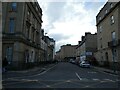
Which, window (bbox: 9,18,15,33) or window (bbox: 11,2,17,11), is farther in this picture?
window (bbox: 11,2,17,11)

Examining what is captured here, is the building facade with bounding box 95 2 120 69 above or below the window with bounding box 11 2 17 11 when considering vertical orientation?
below

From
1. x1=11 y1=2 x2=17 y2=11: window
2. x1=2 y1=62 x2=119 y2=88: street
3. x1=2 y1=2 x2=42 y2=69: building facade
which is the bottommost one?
x1=2 y1=62 x2=119 y2=88: street

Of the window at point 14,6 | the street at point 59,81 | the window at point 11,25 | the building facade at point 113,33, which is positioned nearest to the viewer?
the street at point 59,81

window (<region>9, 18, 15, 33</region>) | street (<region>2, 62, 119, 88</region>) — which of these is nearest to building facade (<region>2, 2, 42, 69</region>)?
window (<region>9, 18, 15, 33</region>)

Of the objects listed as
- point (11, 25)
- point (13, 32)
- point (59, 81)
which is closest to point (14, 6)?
point (11, 25)

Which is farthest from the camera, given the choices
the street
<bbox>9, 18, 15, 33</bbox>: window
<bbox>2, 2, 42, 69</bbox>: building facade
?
<bbox>9, 18, 15, 33</bbox>: window

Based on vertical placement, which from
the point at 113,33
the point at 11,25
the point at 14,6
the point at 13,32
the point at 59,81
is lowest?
the point at 59,81

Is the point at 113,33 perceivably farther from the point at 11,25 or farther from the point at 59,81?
the point at 59,81

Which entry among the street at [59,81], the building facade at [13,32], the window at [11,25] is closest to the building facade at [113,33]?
the street at [59,81]

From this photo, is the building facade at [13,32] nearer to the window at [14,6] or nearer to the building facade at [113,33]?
the window at [14,6]

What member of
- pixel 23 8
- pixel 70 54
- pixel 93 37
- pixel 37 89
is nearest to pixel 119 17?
pixel 23 8

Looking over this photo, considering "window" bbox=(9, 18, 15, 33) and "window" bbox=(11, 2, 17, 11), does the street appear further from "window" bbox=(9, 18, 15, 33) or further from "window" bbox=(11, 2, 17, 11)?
"window" bbox=(11, 2, 17, 11)

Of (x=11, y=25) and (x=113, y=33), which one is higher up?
(x=11, y=25)

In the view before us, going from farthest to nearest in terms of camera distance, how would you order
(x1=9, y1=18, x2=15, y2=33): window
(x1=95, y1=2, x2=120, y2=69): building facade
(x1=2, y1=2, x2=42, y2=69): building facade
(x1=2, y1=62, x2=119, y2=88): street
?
(x1=95, y1=2, x2=120, y2=69): building facade, (x1=9, y1=18, x2=15, y2=33): window, (x1=2, y1=2, x2=42, y2=69): building facade, (x1=2, y1=62, x2=119, y2=88): street
